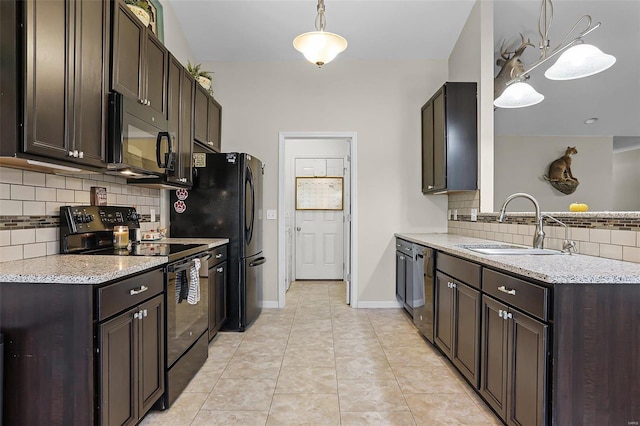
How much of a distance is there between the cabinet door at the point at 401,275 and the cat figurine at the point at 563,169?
2.26 m

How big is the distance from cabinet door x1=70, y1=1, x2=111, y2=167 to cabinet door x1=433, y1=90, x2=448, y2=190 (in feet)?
9.44

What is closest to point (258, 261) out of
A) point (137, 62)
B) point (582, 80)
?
point (137, 62)

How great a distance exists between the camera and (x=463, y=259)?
2334mm

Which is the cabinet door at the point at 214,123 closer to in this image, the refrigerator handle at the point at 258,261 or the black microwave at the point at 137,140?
the black microwave at the point at 137,140

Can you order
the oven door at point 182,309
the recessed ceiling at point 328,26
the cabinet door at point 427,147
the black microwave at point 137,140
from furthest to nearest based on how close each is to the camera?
the cabinet door at point 427,147 → the recessed ceiling at point 328,26 → the oven door at point 182,309 → the black microwave at point 137,140

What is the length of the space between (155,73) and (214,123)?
1.41 meters

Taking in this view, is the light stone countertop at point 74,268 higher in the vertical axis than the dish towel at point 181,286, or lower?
higher

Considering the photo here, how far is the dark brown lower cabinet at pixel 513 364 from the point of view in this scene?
4.93 feet

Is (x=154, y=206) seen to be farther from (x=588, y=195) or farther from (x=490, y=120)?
(x=588, y=195)

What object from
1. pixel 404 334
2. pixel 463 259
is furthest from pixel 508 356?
pixel 404 334

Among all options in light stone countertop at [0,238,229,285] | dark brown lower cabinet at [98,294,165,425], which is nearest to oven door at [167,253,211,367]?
dark brown lower cabinet at [98,294,165,425]

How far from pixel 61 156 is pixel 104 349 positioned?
0.89 metres

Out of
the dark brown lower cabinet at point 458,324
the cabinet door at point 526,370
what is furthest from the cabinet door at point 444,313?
the cabinet door at point 526,370

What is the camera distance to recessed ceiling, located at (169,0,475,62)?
3680mm
